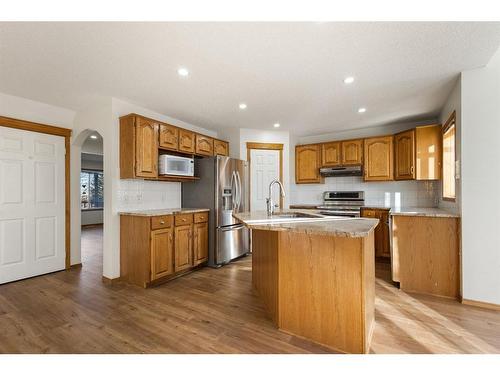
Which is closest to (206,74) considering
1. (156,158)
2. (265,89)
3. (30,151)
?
(265,89)

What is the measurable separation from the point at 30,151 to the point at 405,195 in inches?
Answer: 232

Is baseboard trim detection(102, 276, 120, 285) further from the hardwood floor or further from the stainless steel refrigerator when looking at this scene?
the stainless steel refrigerator

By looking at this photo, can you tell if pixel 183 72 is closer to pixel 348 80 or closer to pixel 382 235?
pixel 348 80

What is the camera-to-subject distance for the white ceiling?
179 cm

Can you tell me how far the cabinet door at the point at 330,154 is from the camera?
15.1 feet

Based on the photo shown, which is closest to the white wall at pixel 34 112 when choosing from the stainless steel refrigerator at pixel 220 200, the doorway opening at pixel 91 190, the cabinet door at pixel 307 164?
the stainless steel refrigerator at pixel 220 200

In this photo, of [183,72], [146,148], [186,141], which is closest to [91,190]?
[186,141]

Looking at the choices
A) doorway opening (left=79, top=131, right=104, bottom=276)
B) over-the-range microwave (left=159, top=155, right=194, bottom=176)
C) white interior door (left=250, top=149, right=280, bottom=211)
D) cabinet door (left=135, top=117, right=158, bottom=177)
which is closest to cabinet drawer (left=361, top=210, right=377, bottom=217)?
white interior door (left=250, top=149, right=280, bottom=211)

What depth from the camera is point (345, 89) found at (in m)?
2.85

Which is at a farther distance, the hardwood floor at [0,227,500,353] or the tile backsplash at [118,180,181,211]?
the tile backsplash at [118,180,181,211]

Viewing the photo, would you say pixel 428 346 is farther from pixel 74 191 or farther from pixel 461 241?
pixel 74 191

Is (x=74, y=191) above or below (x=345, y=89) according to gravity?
below

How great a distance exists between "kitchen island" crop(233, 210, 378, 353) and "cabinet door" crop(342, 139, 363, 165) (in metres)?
2.85
